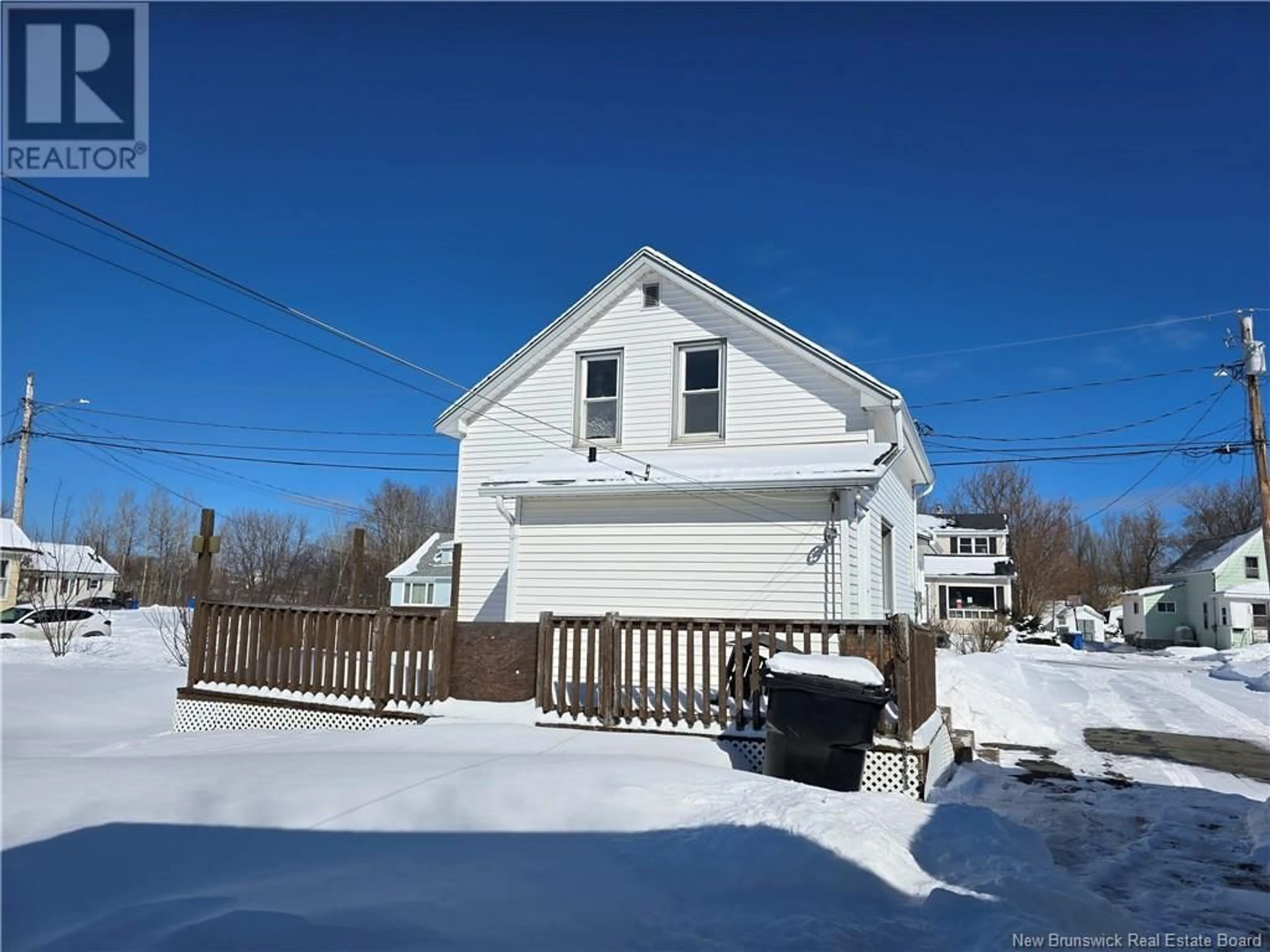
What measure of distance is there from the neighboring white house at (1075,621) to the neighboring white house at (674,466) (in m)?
35.8

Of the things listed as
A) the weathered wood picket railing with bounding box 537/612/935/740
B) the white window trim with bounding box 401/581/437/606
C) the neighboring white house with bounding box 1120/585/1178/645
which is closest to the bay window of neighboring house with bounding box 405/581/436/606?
the white window trim with bounding box 401/581/437/606

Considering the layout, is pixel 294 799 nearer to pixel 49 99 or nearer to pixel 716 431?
pixel 49 99

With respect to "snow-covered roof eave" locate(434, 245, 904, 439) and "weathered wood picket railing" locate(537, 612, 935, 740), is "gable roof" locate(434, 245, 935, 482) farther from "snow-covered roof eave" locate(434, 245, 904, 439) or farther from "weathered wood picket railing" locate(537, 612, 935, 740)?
"weathered wood picket railing" locate(537, 612, 935, 740)

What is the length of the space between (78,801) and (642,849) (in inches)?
115

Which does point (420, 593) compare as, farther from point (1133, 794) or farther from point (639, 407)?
point (1133, 794)

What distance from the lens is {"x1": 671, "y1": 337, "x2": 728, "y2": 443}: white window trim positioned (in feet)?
38.2

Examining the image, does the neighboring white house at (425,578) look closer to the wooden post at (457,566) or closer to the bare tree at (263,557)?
the bare tree at (263,557)

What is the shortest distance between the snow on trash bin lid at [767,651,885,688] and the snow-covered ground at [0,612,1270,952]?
895mm

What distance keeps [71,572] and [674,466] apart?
45.8 m

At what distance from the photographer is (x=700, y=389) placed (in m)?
12.0

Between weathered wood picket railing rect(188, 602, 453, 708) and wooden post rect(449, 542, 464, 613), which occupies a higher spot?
wooden post rect(449, 542, 464, 613)

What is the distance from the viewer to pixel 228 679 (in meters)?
8.46

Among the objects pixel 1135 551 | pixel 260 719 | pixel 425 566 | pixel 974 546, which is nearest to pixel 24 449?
pixel 425 566

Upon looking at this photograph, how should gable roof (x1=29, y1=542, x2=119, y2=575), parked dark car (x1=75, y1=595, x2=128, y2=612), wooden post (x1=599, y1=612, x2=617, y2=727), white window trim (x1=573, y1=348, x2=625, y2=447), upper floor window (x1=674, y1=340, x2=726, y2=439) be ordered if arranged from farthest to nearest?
1. parked dark car (x1=75, y1=595, x2=128, y2=612)
2. gable roof (x1=29, y1=542, x2=119, y2=575)
3. white window trim (x1=573, y1=348, x2=625, y2=447)
4. upper floor window (x1=674, y1=340, x2=726, y2=439)
5. wooden post (x1=599, y1=612, x2=617, y2=727)
